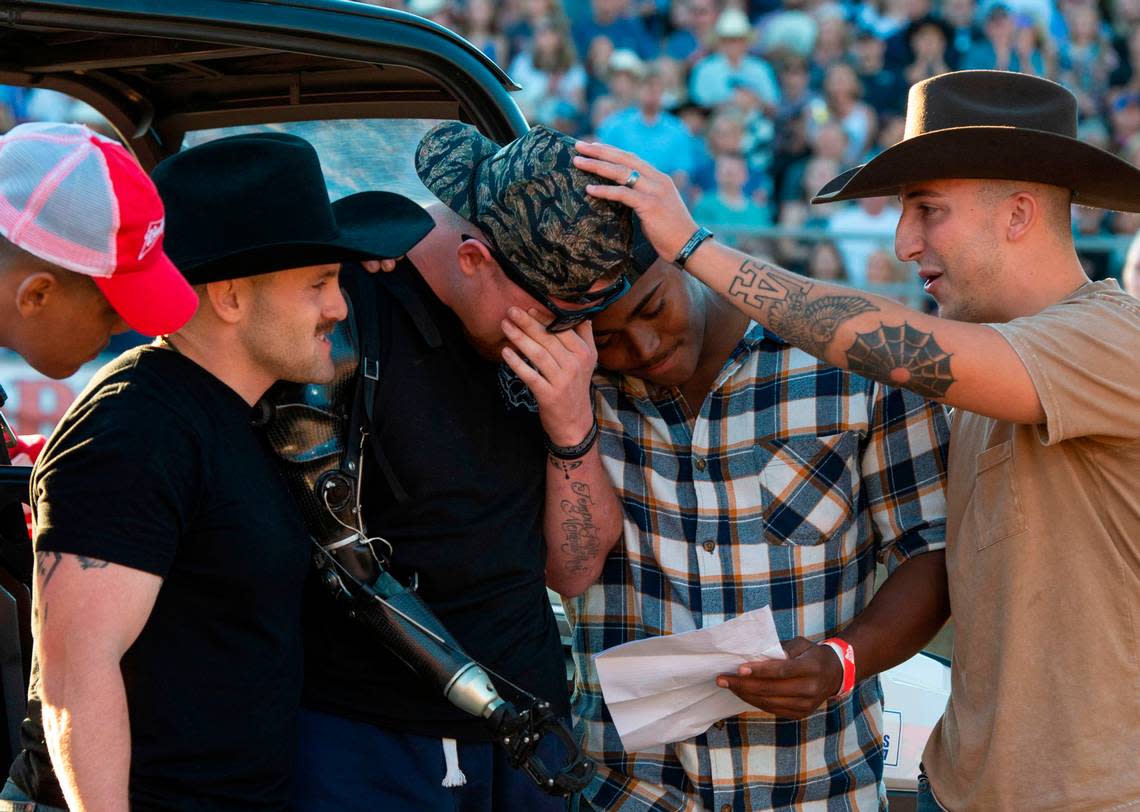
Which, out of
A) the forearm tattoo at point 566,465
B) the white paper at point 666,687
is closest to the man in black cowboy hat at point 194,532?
the forearm tattoo at point 566,465

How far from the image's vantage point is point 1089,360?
227 cm

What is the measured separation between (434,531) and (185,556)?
602mm

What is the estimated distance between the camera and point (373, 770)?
2.53 metres

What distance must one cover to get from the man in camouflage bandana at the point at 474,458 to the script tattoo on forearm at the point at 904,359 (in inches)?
20.3

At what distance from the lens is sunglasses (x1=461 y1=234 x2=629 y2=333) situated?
2648 millimetres

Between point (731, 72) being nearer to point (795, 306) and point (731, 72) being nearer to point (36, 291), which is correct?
point (795, 306)

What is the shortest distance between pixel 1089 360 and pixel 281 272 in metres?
1.39

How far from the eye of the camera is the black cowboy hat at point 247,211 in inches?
84.7

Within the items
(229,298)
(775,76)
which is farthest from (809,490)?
(775,76)

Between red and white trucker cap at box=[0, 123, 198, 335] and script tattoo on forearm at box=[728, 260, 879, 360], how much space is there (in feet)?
3.34

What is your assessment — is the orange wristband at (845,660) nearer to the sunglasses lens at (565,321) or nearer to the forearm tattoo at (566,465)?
the forearm tattoo at (566,465)

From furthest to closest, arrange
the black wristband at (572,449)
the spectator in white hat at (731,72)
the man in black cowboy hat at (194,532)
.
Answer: the spectator in white hat at (731,72) < the black wristband at (572,449) < the man in black cowboy hat at (194,532)

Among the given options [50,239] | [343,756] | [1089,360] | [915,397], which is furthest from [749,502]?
[50,239]

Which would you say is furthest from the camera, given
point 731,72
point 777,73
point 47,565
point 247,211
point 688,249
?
point 777,73
